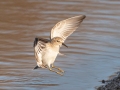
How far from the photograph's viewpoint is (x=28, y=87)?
8.85 metres

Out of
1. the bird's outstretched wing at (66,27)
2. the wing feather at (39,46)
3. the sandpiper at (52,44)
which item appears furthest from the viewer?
the bird's outstretched wing at (66,27)

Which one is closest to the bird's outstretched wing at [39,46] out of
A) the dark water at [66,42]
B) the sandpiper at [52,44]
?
the sandpiper at [52,44]

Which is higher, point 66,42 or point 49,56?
point 49,56

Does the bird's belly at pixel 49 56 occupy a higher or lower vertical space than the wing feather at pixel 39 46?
lower

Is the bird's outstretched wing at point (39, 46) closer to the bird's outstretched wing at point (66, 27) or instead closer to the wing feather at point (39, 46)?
the wing feather at point (39, 46)

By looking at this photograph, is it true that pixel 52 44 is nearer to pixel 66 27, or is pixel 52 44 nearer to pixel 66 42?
pixel 66 27

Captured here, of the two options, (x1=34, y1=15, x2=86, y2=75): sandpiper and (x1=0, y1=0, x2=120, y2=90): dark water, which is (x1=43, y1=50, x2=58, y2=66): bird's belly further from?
(x1=0, y1=0, x2=120, y2=90): dark water

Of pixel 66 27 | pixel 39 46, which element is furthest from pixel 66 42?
pixel 39 46

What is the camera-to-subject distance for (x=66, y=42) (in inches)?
453

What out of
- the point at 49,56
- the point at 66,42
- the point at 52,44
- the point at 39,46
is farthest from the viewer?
the point at 66,42

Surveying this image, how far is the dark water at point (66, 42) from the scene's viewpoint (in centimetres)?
923

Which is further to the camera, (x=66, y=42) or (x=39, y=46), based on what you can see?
(x=66, y=42)

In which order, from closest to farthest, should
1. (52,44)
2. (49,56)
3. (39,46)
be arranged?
(39,46)
(52,44)
(49,56)

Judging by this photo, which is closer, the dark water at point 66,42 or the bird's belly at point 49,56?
the bird's belly at point 49,56
